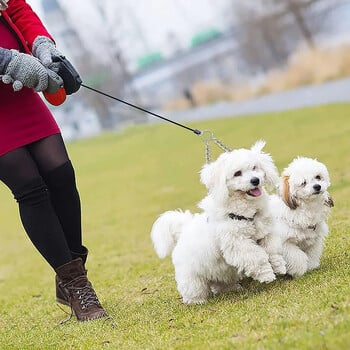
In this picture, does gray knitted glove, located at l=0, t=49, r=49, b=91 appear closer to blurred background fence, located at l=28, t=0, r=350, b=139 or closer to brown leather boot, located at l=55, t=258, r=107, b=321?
brown leather boot, located at l=55, t=258, r=107, b=321

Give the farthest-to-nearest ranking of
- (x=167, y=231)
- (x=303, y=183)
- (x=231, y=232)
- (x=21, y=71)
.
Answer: (x=167, y=231), (x=303, y=183), (x=231, y=232), (x=21, y=71)

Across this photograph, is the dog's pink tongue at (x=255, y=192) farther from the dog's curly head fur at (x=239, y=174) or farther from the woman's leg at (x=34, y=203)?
the woman's leg at (x=34, y=203)

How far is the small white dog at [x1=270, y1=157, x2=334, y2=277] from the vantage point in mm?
3865

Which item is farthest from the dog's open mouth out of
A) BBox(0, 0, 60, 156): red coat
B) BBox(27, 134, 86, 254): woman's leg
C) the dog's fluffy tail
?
BBox(0, 0, 60, 156): red coat

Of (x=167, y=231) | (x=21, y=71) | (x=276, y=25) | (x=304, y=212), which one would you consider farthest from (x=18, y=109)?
(x=276, y=25)

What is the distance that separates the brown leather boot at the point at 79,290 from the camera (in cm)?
369

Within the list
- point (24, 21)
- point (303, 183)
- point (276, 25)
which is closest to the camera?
point (24, 21)

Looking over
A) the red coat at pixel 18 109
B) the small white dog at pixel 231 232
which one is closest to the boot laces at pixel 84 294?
the small white dog at pixel 231 232

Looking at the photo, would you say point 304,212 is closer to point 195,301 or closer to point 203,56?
point 195,301

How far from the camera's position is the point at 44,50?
3.63 metres

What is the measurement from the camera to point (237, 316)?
3143 millimetres

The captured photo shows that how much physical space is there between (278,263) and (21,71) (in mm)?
1577

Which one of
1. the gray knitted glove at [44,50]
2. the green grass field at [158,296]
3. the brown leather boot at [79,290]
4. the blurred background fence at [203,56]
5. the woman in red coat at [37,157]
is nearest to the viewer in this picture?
the green grass field at [158,296]

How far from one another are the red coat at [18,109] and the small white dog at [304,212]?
1.28 meters
